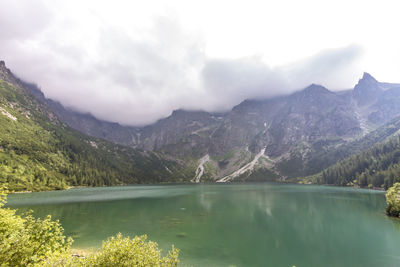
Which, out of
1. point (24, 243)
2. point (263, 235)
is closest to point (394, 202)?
point (263, 235)

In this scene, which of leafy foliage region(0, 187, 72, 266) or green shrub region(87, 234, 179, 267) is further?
leafy foliage region(0, 187, 72, 266)

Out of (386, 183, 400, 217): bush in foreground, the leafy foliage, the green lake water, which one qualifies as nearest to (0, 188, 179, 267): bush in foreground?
the leafy foliage

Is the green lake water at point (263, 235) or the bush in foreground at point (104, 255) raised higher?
the bush in foreground at point (104, 255)

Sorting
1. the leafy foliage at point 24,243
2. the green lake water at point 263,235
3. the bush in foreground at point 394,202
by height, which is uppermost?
the leafy foliage at point 24,243

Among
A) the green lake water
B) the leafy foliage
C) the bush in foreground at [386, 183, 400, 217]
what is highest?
the leafy foliage

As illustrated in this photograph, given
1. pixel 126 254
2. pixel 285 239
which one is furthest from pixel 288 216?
pixel 126 254

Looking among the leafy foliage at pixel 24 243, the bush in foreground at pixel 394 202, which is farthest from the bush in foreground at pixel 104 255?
the bush in foreground at pixel 394 202

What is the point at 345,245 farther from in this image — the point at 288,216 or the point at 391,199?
the point at 391,199

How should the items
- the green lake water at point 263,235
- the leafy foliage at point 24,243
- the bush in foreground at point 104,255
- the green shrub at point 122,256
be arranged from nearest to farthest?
1. the green shrub at point 122,256
2. the bush in foreground at point 104,255
3. the leafy foliage at point 24,243
4. the green lake water at point 263,235

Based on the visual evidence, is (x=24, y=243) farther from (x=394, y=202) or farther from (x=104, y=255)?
(x=394, y=202)

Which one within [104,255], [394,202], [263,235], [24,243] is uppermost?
[104,255]

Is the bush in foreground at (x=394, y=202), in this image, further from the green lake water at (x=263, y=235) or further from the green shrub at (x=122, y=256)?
the green shrub at (x=122, y=256)

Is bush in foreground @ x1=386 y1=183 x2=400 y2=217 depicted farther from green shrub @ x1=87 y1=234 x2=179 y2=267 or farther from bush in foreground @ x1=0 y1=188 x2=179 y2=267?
green shrub @ x1=87 y1=234 x2=179 y2=267

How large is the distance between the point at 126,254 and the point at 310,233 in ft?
180
